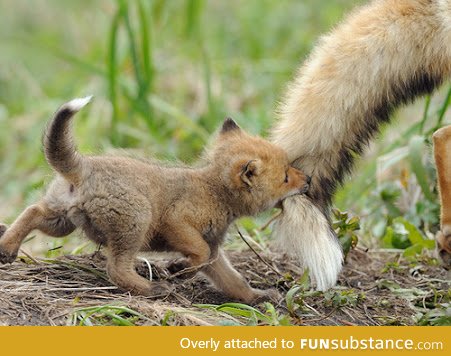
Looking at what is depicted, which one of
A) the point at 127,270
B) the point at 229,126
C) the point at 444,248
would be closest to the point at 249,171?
the point at 229,126

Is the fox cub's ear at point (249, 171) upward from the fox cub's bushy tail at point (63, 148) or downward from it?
downward

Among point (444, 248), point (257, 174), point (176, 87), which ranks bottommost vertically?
point (444, 248)

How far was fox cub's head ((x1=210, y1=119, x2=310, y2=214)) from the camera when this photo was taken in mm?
5699

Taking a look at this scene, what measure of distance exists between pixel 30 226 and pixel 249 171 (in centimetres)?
134

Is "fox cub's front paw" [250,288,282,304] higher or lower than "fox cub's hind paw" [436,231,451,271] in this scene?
lower

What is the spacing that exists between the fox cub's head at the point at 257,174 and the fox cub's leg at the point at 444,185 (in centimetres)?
86

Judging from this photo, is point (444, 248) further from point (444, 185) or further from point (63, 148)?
point (63, 148)

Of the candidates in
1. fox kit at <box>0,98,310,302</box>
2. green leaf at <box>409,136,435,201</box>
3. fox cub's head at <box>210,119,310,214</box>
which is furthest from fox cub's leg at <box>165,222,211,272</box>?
green leaf at <box>409,136,435,201</box>

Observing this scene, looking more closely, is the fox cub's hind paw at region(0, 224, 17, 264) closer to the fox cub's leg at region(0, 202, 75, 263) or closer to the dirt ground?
the fox cub's leg at region(0, 202, 75, 263)

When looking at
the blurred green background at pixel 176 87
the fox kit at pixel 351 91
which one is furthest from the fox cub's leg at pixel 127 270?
the blurred green background at pixel 176 87

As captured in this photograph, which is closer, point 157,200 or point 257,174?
point 157,200

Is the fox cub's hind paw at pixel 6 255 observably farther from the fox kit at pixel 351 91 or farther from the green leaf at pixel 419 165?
the green leaf at pixel 419 165

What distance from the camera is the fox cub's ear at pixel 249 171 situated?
5668mm

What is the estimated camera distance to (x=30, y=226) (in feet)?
17.4
